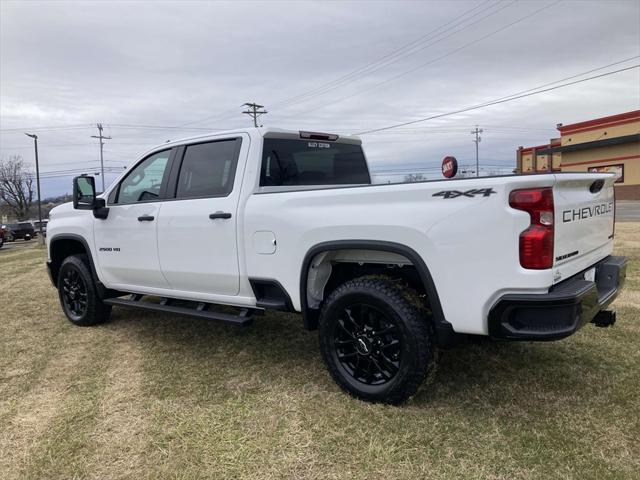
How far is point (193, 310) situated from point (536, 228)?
295cm

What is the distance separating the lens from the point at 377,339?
3.36m

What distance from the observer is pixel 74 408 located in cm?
357

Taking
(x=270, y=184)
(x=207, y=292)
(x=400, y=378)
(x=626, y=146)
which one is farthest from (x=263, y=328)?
(x=626, y=146)

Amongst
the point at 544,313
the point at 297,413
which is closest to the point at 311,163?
the point at 297,413

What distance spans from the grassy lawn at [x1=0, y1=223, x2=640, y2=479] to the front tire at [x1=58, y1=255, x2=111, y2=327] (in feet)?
2.07

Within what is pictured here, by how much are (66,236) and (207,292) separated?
7.51ft

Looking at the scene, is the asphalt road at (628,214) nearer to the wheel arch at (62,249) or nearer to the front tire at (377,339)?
the front tire at (377,339)

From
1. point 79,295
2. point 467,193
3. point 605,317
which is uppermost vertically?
point 467,193

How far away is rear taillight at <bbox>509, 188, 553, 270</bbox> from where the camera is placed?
268 centimetres

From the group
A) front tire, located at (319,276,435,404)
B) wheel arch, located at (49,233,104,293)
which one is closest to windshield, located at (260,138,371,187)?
front tire, located at (319,276,435,404)

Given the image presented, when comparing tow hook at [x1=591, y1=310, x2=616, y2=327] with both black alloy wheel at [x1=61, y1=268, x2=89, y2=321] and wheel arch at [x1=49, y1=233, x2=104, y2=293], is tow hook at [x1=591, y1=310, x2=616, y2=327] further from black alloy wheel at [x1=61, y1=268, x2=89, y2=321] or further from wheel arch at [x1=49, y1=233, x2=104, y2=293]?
black alloy wheel at [x1=61, y1=268, x2=89, y2=321]

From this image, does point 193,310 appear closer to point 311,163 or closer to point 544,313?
point 311,163

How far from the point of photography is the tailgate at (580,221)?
2840 mm

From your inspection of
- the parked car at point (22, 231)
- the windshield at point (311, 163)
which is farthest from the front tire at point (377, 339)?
the parked car at point (22, 231)
